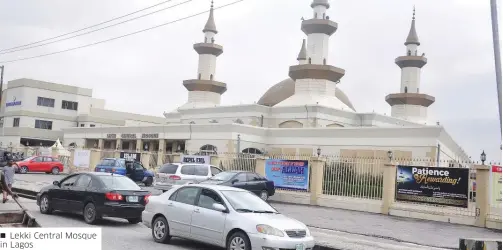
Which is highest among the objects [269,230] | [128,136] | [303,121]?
[303,121]

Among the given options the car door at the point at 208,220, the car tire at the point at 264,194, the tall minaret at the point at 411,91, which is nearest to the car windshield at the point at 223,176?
the car tire at the point at 264,194

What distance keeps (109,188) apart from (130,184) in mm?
962

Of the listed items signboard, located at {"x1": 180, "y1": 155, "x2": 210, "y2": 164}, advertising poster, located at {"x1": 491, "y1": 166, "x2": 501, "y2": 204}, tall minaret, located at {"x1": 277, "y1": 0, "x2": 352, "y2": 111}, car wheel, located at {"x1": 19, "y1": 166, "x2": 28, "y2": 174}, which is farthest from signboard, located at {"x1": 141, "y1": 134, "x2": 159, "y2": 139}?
advertising poster, located at {"x1": 491, "y1": 166, "x2": 501, "y2": 204}

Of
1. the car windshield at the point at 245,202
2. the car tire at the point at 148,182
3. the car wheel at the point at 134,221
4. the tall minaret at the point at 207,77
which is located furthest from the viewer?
the tall minaret at the point at 207,77

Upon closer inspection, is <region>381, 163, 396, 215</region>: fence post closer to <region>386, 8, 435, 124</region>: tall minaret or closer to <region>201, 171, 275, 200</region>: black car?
<region>201, 171, 275, 200</region>: black car

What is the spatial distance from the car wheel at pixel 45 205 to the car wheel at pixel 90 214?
1703mm

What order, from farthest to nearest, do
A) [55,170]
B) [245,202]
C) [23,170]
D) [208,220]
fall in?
1. [55,170]
2. [23,170]
3. [245,202]
4. [208,220]

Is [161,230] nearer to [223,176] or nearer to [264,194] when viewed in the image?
[223,176]

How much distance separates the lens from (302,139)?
41.6 m

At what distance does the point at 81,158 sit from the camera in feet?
122

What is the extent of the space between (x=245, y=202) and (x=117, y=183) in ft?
15.5

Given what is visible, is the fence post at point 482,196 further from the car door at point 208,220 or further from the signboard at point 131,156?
the signboard at point 131,156

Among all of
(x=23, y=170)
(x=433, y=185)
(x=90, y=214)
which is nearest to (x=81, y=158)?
(x=23, y=170)

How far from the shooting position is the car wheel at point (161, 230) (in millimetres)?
11031
